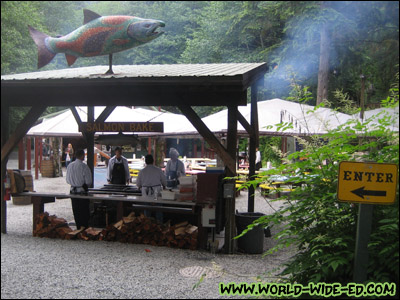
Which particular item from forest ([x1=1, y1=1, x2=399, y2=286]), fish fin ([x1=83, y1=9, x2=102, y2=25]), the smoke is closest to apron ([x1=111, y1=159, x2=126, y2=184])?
fish fin ([x1=83, y1=9, x2=102, y2=25])

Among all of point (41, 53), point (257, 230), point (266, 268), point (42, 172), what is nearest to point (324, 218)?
point (266, 268)

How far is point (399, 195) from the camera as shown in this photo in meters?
2.29

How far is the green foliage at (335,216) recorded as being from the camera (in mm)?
2395

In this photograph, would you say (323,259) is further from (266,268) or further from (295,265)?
(266,268)

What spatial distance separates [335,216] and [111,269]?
3813mm

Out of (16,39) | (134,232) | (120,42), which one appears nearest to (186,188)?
(134,232)

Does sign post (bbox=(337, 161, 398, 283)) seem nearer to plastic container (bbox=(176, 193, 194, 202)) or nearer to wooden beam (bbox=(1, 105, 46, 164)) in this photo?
plastic container (bbox=(176, 193, 194, 202))

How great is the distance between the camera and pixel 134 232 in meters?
7.09

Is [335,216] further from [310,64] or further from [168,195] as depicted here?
[310,64]

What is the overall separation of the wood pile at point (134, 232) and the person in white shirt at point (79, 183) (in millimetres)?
340

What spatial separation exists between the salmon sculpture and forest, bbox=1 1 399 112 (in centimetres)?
248

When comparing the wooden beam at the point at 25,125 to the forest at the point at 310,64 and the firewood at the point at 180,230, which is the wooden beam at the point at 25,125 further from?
the forest at the point at 310,64

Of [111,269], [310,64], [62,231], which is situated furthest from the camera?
[310,64]

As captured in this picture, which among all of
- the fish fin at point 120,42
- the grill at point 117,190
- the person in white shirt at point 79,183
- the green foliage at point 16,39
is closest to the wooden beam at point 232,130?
the fish fin at point 120,42
